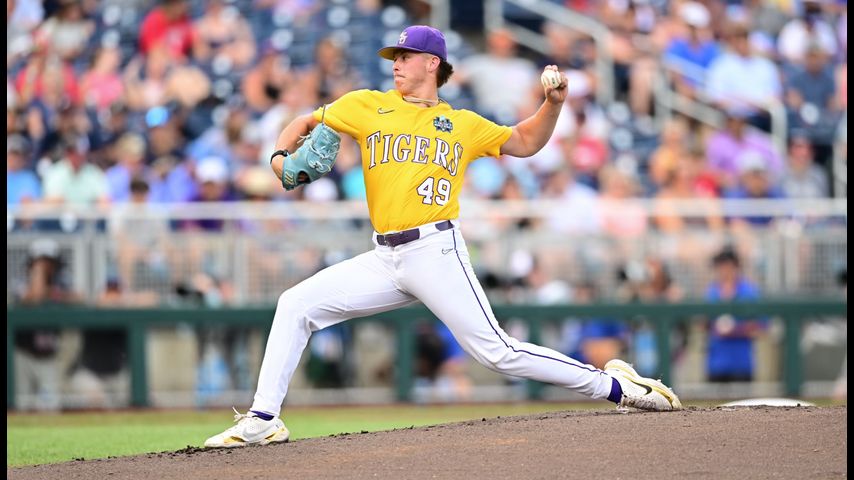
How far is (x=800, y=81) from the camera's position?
49.1ft

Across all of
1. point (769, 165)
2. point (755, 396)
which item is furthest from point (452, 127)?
point (769, 165)

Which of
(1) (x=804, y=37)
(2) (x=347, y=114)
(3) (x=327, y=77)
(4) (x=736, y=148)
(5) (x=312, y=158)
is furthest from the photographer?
(1) (x=804, y=37)

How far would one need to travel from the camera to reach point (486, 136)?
21.6 ft

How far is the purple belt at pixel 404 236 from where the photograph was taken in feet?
20.7

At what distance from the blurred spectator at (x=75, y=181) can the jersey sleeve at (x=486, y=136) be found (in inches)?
272

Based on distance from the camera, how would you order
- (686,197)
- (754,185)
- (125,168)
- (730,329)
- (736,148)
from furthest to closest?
1. (736,148)
2. (754,185)
3. (686,197)
4. (125,168)
5. (730,329)

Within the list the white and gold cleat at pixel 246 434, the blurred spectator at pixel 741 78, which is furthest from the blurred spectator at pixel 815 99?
the white and gold cleat at pixel 246 434

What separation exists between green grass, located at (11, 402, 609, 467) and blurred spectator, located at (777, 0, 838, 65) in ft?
17.4

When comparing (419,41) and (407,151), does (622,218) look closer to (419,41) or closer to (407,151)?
(419,41)

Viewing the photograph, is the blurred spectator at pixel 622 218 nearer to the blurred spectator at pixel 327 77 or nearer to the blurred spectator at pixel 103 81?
the blurred spectator at pixel 327 77

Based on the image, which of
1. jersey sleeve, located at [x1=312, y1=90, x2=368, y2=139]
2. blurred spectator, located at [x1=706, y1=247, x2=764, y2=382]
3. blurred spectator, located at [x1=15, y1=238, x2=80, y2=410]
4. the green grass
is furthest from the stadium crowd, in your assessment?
jersey sleeve, located at [x1=312, y1=90, x2=368, y2=139]

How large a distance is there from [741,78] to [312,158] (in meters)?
9.72

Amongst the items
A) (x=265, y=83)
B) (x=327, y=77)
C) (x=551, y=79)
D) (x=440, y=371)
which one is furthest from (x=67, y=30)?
(x=551, y=79)

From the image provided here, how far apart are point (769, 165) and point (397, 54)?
8.22 metres
